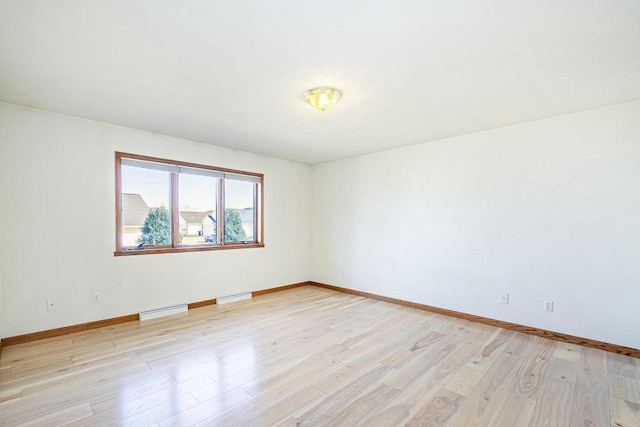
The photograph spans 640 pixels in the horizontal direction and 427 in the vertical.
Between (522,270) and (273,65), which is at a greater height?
(273,65)

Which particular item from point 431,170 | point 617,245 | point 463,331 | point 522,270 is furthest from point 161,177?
point 617,245

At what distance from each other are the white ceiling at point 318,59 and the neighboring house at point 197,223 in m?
1.43

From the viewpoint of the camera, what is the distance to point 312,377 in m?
2.39

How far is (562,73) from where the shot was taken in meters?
2.31

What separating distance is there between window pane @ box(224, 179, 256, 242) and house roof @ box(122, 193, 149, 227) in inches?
46.8

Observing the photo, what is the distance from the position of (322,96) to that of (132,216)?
295cm

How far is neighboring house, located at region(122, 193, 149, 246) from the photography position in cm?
373

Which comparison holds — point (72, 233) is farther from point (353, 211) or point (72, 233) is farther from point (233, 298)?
point (353, 211)

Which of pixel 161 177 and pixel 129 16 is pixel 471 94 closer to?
pixel 129 16

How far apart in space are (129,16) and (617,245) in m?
4.51

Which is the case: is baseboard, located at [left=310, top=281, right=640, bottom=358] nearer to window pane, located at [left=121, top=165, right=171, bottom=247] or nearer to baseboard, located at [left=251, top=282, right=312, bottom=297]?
baseboard, located at [left=251, top=282, right=312, bottom=297]

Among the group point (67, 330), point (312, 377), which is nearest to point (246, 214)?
point (67, 330)

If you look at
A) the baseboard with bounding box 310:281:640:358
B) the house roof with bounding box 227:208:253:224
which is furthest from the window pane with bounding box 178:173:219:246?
the baseboard with bounding box 310:281:640:358

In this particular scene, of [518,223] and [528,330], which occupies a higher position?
[518,223]
